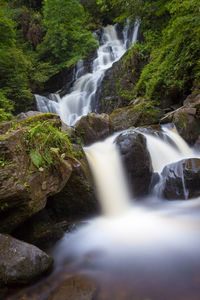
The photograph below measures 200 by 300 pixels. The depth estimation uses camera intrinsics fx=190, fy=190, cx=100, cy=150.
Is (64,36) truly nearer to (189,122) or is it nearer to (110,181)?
(189,122)

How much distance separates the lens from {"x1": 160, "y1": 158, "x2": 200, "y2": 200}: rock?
413 centimetres

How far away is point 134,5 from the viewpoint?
10.6m

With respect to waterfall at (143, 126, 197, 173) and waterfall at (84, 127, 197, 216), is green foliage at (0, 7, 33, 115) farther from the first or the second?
waterfall at (143, 126, 197, 173)

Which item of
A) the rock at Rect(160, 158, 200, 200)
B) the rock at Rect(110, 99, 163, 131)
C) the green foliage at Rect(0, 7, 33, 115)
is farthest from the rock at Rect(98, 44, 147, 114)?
the rock at Rect(160, 158, 200, 200)

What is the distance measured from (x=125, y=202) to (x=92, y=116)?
3.43 metres

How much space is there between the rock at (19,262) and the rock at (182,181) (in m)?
3.06

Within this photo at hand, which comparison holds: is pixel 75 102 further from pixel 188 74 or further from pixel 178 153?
pixel 178 153

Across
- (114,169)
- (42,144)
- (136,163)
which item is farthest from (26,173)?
(136,163)

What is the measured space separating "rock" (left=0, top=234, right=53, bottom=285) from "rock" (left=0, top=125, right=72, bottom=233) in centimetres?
34

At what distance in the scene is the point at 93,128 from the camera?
6562mm

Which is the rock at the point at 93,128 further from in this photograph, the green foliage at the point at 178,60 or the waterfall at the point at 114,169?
the green foliage at the point at 178,60

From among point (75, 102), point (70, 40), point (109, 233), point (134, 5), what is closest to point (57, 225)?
point (109, 233)

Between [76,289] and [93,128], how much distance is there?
5.02 metres

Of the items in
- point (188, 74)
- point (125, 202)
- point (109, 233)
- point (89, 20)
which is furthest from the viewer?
point (89, 20)
